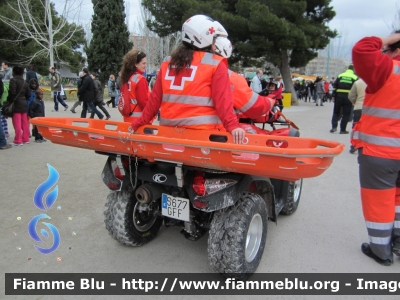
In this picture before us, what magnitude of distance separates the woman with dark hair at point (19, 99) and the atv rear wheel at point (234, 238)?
20.9 ft

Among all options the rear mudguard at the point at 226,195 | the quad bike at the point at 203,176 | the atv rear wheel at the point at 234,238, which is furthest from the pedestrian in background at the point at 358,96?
the rear mudguard at the point at 226,195

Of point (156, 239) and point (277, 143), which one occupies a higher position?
point (277, 143)

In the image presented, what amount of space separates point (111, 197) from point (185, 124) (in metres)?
1.16

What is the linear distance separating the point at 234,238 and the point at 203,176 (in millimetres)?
552

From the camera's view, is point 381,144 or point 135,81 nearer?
point 381,144

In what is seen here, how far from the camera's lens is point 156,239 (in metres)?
3.69

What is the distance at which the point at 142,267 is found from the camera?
3141 mm

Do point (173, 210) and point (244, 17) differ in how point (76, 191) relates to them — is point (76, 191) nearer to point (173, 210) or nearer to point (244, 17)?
point (173, 210)

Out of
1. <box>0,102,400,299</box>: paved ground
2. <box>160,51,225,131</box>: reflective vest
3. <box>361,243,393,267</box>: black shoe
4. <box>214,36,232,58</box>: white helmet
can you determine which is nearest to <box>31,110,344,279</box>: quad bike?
<box>160,51,225,131</box>: reflective vest

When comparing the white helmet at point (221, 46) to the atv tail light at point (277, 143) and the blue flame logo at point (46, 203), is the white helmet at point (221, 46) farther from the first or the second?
the blue flame logo at point (46, 203)

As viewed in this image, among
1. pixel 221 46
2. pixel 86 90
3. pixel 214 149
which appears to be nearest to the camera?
pixel 214 149

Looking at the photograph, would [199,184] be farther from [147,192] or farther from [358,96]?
[358,96]

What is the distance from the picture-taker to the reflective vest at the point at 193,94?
2.74m

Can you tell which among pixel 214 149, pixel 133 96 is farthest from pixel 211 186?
pixel 133 96
